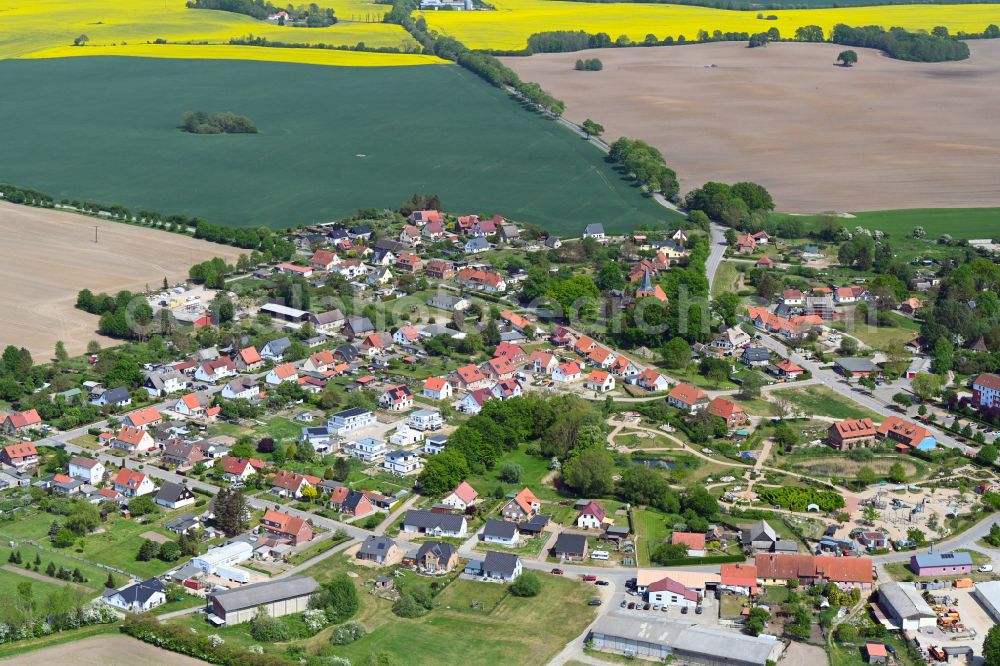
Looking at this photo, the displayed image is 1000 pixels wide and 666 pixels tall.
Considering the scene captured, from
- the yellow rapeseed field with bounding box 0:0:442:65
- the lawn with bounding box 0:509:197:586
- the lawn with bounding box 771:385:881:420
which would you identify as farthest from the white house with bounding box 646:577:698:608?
the yellow rapeseed field with bounding box 0:0:442:65

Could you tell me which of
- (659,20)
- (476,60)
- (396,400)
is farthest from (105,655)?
(659,20)

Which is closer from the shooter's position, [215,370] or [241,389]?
[241,389]

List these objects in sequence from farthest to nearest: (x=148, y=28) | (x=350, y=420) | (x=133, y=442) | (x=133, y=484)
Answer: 1. (x=148, y=28)
2. (x=350, y=420)
3. (x=133, y=442)
4. (x=133, y=484)

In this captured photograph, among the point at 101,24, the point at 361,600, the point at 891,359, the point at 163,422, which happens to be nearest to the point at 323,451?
the point at 163,422

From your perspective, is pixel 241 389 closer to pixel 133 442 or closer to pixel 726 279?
pixel 133 442

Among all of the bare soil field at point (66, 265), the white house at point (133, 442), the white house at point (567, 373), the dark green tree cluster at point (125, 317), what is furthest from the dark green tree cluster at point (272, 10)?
the white house at point (133, 442)

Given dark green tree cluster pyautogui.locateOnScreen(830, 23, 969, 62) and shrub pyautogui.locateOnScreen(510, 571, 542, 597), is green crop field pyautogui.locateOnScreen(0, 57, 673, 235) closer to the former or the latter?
shrub pyautogui.locateOnScreen(510, 571, 542, 597)

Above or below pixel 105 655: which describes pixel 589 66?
above

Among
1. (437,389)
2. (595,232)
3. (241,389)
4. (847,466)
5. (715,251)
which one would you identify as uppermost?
(595,232)
